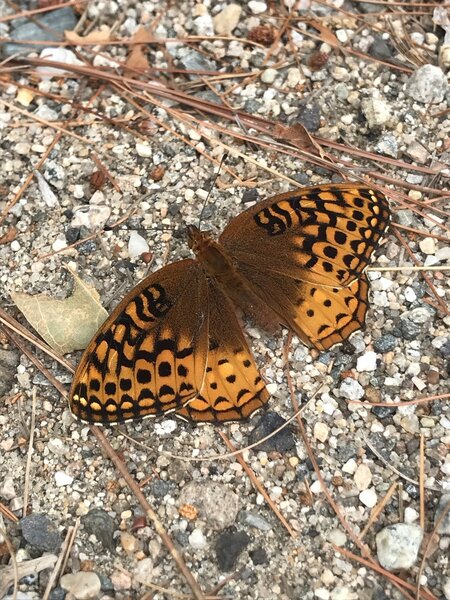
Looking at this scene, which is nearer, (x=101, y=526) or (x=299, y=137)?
(x=101, y=526)

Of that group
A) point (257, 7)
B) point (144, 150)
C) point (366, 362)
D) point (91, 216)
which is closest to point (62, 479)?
point (91, 216)

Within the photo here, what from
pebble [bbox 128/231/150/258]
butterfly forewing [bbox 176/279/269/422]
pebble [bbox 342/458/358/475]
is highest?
pebble [bbox 128/231/150/258]

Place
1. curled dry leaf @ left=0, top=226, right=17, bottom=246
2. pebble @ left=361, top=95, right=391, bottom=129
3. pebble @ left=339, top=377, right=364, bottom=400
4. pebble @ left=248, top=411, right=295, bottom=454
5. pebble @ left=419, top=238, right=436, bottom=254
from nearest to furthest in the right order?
pebble @ left=248, top=411, right=295, bottom=454
pebble @ left=339, top=377, right=364, bottom=400
pebble @ left=419, top=238, right=436, bottom=254
curled dry leaf @ left=0, top=226, right=17, bottom=246
pebble @ left=361, top=95, right=391, bottom=129

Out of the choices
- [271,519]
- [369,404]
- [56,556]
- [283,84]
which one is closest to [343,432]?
[369,404]

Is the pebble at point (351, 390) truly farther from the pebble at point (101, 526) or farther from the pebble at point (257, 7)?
the pebble at point (257, 7)

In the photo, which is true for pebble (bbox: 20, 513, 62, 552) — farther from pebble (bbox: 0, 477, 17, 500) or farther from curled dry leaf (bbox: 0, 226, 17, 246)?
curled dry leaf (bbox: 0, 226, 17, 246)

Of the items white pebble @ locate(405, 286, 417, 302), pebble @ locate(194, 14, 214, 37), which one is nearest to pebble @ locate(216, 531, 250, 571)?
white pebble @ locate(405, 286, 417, 302)

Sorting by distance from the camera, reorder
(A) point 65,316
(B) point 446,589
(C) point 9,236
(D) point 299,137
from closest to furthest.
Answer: (B) point 446,589, (A) point 65,316, (C) point 9,236, (D) point 299,137

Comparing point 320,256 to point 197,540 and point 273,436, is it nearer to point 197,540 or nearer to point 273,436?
point 273,436
